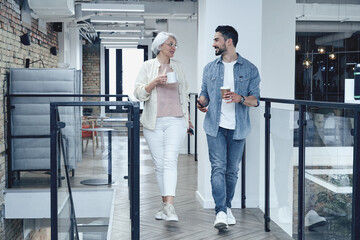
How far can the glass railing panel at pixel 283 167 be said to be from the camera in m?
3.20

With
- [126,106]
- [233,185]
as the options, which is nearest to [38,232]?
[233,185]

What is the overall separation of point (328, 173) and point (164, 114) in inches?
61.4

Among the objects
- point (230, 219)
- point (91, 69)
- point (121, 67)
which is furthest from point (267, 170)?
point (121, 67)

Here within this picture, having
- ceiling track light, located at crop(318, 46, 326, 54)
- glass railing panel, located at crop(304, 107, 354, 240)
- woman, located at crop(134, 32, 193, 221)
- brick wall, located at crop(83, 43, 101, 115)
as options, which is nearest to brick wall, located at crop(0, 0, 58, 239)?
woman, located at crop(134, 32, 193, 221)

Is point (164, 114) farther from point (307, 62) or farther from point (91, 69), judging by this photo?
point (91, 69)

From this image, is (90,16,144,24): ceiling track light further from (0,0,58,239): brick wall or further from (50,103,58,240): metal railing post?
(50,103,58,240): metal railing post

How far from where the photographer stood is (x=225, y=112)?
145 inches

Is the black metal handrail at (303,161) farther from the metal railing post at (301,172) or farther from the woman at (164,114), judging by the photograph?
the woman at (164,114)

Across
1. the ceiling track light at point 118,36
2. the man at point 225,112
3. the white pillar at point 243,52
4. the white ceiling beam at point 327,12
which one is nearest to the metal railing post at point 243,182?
the white pillar at point 243,52

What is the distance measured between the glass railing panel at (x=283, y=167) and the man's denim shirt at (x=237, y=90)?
207 millimetres

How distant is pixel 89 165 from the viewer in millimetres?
4199

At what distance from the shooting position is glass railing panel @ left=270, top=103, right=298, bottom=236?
320 cm

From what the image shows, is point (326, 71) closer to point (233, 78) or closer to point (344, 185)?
point (233, 78)

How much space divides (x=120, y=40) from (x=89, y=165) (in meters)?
8.61
